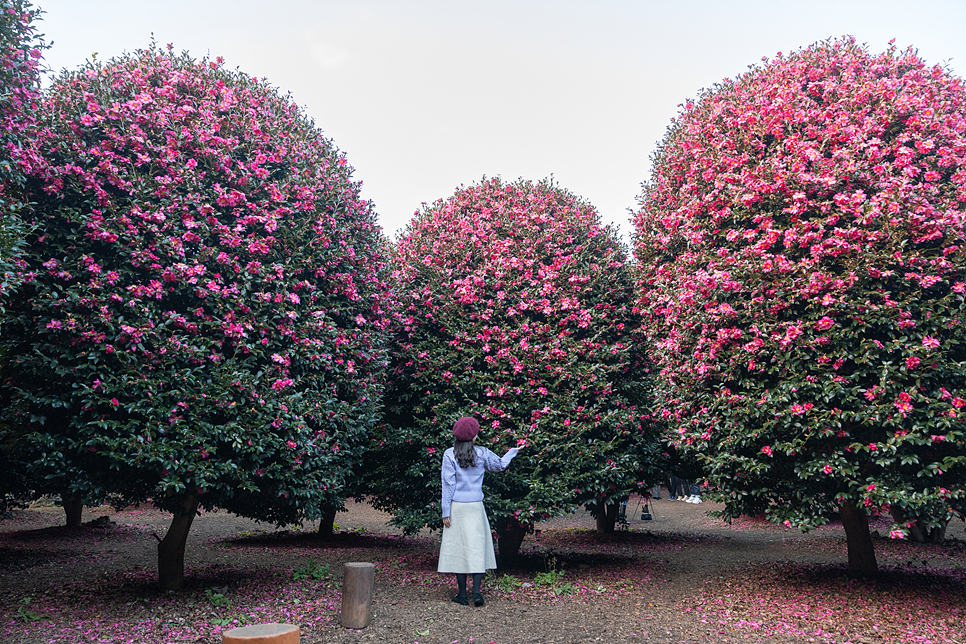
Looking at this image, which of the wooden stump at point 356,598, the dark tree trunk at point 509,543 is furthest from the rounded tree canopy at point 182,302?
the dark tree trunk at point 509,543

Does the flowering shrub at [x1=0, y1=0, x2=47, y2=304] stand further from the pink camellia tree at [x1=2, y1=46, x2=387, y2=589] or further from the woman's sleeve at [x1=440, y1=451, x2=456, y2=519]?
the woman's sleeve at [x1=440, y1=451, x2=456, y2=519]

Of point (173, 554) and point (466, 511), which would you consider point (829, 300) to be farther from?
point (173, 554)

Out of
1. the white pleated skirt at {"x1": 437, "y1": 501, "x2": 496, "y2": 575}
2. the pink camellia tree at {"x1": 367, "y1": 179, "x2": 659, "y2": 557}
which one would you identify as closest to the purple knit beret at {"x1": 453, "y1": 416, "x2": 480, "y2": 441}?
the white pleated skirt at {"x1": 437, "y1": 501, "x2": 496, "y2": 575}

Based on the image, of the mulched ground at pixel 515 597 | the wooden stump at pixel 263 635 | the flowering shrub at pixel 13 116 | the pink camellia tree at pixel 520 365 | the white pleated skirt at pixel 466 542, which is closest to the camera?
the wooden stump at pixel 263 635

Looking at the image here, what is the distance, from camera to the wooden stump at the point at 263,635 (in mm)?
4051

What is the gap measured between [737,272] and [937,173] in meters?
2.30

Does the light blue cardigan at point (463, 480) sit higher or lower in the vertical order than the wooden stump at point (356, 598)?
higher

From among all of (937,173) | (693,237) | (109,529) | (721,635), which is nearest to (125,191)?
(693,237)

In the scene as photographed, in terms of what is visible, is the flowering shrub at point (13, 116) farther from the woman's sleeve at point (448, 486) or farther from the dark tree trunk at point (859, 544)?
the dark tree trunk at point (859, 544)

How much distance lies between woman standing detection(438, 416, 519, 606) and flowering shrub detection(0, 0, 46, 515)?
14.6ft

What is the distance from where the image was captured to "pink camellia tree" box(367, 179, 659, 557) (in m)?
8.32

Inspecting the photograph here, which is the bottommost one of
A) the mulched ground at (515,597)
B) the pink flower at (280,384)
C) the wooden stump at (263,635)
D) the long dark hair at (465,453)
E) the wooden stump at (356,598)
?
the mulched ground at (515,597)

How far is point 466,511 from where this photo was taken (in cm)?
717

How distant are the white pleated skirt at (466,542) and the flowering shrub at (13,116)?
4.54 m
